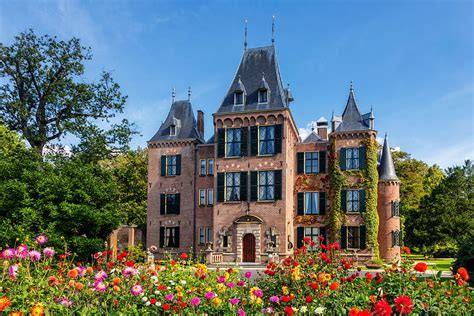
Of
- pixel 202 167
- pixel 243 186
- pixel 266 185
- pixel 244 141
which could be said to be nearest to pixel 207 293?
pixel 266 185

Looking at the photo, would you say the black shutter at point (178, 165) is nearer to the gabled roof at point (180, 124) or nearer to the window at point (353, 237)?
the gabled roof at point (180, 124)

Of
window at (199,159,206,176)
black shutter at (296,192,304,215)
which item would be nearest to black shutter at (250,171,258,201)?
black shutter at (296,192,304,215)

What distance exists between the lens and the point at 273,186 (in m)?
30.4

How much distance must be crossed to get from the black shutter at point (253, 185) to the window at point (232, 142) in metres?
1.87

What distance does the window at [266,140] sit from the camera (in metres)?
30.8

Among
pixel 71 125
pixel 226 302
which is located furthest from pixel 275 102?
pixel 226 302

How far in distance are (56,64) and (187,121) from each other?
10459 millimetres

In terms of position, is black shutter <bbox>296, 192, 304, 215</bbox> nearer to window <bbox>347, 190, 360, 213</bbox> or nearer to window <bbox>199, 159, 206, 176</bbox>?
window <bbox>347, 190, 360, 213</bbox>

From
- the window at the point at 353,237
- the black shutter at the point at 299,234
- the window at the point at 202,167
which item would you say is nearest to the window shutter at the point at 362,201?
the window at the point at 353,237

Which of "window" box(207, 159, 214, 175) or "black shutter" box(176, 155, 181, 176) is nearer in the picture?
"window" box(207, 159, 214, 175)

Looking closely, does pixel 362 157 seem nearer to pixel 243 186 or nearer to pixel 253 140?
pixel 253 140

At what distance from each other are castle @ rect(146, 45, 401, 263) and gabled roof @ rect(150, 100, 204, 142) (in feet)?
5.90

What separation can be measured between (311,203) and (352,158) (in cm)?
428

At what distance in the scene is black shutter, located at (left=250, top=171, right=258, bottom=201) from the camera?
30766mm
